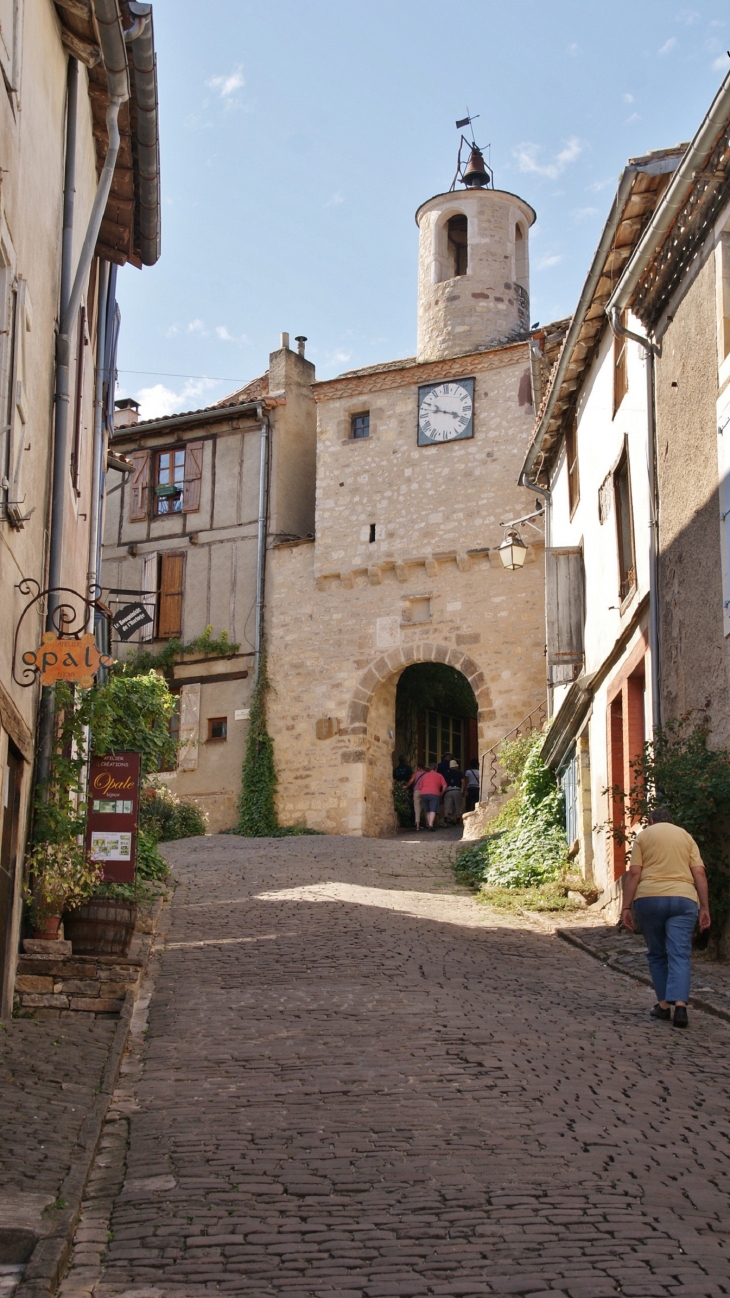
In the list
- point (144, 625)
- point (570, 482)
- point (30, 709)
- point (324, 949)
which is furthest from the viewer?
point (144, 625)

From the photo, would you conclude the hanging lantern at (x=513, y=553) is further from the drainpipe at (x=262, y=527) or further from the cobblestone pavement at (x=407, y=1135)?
the cobblestone pavement at (x=407, y=1135)

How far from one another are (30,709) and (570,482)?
10523 mm

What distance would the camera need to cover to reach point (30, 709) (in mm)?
8984

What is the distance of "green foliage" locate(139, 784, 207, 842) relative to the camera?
22.1 meters

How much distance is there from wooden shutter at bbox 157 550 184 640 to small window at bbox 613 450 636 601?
13653 millimetres

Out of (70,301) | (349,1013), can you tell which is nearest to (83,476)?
(70,301)

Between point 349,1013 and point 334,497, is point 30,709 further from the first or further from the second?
point 334,497

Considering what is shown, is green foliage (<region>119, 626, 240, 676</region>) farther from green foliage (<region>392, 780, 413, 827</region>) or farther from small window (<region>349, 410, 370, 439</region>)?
small window (<region>349, 410, 370, 439</region>)

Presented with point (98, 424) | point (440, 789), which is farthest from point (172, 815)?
point (98, 424)

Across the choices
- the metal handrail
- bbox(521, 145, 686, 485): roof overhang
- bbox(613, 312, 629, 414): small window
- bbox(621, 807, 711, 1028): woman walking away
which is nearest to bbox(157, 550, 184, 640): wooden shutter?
the metal handrail

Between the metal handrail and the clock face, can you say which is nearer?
the metal handrail

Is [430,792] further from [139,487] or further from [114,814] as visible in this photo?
[114,814]

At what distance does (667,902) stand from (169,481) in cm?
2059

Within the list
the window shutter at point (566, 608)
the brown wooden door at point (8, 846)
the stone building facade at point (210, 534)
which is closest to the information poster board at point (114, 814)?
the brown wooden door at point (8, 846)
